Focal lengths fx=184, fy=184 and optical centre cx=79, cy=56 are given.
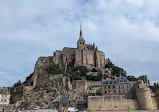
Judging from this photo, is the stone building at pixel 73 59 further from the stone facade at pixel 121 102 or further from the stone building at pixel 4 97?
the stone facade at pixel 121 102

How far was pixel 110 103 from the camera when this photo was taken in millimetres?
43781

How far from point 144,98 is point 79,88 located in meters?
19.8

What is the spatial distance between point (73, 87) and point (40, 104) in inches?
450

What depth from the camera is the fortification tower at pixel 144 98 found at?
141 feet

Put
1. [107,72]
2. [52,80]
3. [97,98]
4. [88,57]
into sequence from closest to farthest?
[97,98], [52,80], [107,72], [88,57]

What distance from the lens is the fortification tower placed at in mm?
42972

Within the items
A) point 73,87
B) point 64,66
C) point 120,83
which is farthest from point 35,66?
point 120,83

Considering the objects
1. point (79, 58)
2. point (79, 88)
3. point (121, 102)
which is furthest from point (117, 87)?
point (79, 58)

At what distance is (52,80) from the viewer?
5972cm

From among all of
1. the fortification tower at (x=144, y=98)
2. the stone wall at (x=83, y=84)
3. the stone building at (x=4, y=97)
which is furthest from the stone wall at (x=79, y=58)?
the fortification tower at (x=144, y=98)

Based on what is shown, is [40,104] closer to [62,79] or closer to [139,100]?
[62,79]

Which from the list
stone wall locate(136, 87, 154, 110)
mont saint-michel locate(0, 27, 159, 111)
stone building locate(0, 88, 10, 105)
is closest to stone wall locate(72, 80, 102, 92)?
mont saint-michel locate(0, 27, 159, 111)

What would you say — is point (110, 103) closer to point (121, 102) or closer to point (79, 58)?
point (121, 102)

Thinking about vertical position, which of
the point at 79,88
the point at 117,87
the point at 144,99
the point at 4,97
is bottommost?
the point at 144,99
